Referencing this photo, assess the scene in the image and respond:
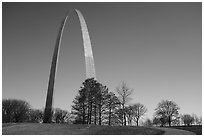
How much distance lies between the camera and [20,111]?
60062mm

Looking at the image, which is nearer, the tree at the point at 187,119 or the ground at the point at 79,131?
the ground at the point at 79,131

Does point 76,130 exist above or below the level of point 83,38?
below

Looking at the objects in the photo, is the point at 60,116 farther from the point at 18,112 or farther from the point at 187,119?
the point at 187,119

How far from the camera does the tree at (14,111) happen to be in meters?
57.3

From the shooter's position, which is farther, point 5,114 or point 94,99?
point 5,114

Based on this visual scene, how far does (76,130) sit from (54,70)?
1451 cm

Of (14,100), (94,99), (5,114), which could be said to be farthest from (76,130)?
(14,100)

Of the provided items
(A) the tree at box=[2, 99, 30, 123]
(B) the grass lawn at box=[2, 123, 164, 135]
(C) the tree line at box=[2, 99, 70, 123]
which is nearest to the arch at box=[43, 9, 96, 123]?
(B) the grass lawn at box=[2, 123, 164, 135]

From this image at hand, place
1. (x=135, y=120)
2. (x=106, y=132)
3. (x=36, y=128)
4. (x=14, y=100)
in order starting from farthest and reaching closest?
1. (x=14, y=100)
2. (x=135, y=120)
3. (x=36, y=128)
4. (x=106, y=132)

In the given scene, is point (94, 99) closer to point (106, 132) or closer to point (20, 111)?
point (106, 132)

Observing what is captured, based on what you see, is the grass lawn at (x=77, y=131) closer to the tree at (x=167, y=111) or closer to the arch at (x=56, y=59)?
the arch at (x=56, y=59)

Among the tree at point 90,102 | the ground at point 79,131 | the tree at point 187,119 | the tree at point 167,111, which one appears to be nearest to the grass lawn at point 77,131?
the ground at point 79,131

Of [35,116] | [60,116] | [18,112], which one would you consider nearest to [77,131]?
[18,112]

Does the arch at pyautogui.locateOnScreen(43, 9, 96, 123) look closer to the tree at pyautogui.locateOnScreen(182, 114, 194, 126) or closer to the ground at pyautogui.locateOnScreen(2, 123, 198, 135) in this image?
the ground at pyautogui.locateOnScreen(2, 123, 198, 135)
